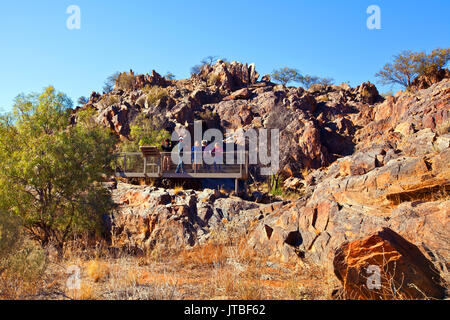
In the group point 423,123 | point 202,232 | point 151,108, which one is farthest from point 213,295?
point 151,108

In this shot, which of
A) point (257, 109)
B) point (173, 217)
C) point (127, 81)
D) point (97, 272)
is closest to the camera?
point (97, 272)

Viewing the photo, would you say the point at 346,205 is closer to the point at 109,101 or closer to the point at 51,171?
the point at 51,171

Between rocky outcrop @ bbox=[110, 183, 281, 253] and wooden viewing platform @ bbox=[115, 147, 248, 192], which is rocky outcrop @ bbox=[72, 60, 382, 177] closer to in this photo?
wooden viewing platform @ bbox=[115, 147, 248, 192]

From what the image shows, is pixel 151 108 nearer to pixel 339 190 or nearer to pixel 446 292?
pixel 339 190

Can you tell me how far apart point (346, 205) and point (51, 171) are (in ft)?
30.3

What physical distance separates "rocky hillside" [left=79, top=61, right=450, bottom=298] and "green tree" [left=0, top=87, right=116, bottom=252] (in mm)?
1723

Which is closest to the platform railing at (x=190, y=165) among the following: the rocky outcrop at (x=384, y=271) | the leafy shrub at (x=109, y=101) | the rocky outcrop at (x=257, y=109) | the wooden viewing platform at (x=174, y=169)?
the wooden viewing platform at (x=174, y=169)

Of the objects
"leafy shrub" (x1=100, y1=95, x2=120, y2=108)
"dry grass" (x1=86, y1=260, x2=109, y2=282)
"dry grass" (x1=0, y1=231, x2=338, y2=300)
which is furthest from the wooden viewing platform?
"leafy shrub" (x1=100, y1=95, x2=120, y2=108)

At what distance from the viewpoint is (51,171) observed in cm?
991

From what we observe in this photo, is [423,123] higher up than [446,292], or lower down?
higher up

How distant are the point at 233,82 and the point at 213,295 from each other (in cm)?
3479

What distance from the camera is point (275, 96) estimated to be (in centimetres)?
3117

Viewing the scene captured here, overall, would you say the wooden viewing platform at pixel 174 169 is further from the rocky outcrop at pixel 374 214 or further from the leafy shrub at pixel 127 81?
the leafy shrub at pixel 127 81

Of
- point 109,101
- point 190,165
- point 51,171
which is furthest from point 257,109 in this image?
point 51,171
